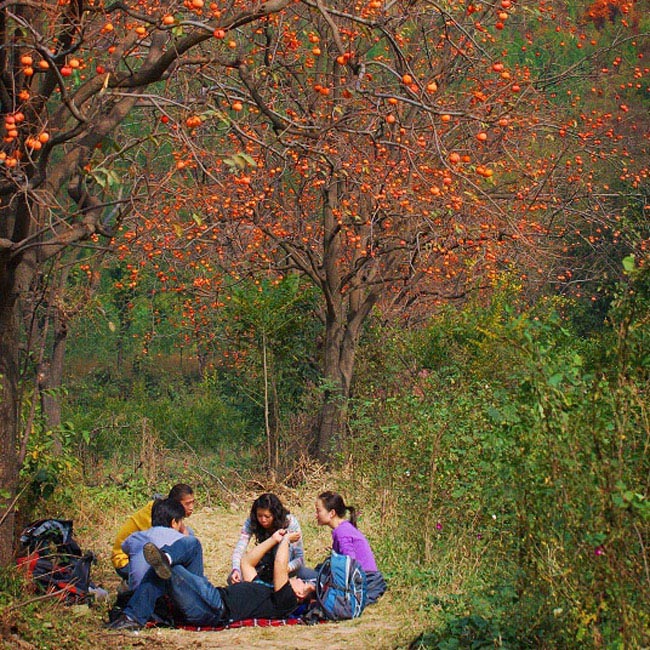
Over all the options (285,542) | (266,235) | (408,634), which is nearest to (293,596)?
(285,542)

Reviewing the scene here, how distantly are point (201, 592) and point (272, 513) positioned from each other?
34.0 inches

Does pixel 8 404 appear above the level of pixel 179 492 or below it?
above

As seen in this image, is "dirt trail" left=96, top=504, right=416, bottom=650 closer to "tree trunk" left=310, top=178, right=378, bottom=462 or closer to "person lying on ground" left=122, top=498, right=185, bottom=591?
"person lying on ground" left=122, top=498, right=185, bottom=591

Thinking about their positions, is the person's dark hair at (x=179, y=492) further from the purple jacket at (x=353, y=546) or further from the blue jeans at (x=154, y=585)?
the purple jacket at (x=353, y=546)

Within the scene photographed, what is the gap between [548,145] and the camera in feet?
67.6

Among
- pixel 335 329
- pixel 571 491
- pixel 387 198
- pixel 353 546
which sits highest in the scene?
pixel 387 198

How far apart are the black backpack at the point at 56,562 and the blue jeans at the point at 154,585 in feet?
1.39

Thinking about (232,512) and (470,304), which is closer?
(232,512)

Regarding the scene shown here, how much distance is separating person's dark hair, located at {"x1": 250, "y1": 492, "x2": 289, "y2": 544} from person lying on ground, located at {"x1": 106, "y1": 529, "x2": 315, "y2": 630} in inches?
7.5

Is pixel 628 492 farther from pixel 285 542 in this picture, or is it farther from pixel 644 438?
pixel 285 542

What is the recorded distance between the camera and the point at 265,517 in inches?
279

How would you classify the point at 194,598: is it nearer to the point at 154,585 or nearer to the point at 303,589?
the point at 154,585

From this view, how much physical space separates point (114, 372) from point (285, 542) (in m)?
19.1

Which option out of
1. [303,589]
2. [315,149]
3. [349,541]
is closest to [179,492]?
[303,589]
